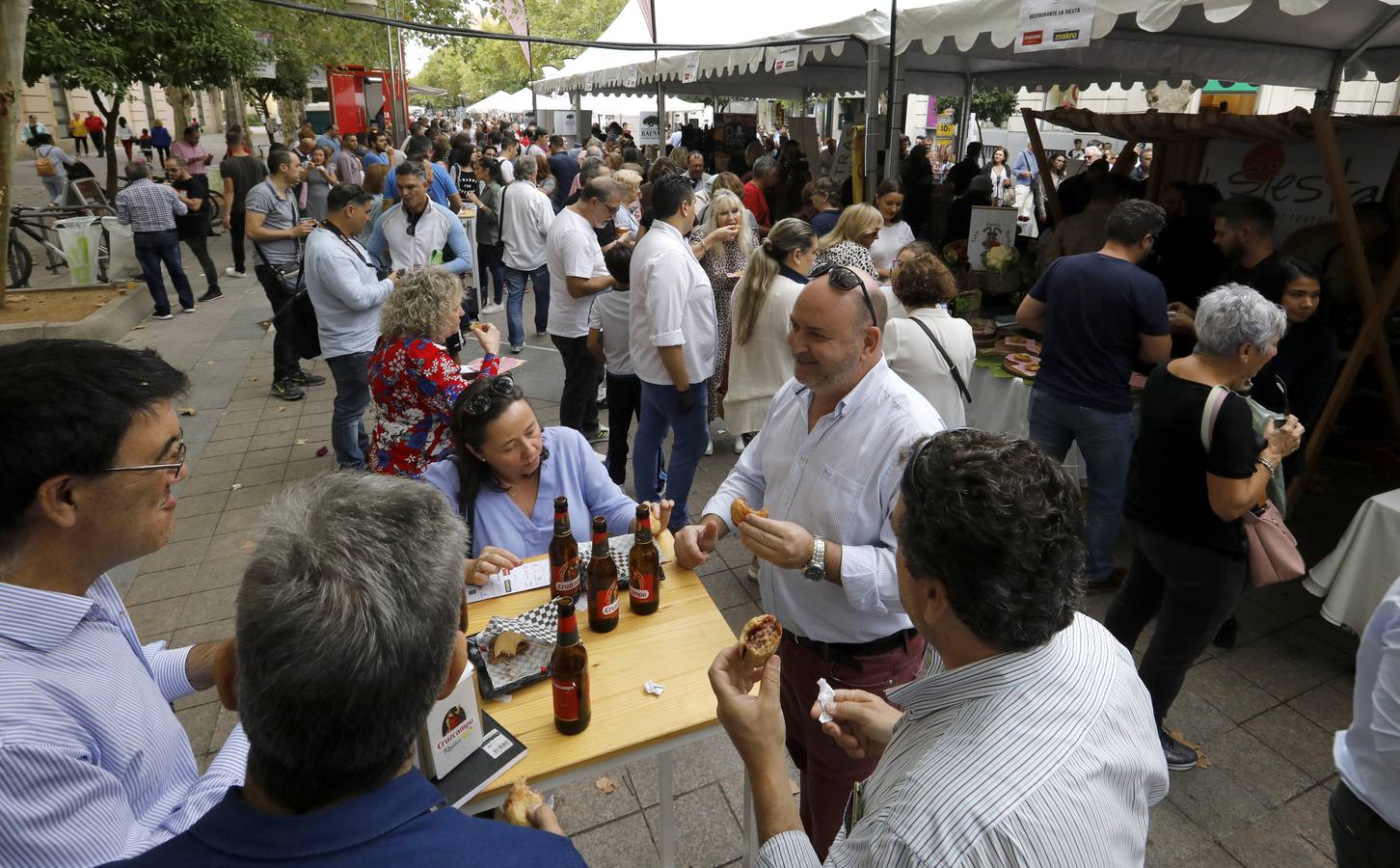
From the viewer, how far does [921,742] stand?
122 centimetres

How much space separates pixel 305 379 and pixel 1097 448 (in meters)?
6.94

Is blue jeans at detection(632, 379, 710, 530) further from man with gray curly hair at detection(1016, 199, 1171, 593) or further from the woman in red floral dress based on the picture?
man with gray curly hair at detection(1016, 199, 1171, 593)

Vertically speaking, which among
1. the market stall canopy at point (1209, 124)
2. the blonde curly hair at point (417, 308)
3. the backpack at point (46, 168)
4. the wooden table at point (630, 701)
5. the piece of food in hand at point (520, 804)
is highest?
the backpack at point (46, 168)

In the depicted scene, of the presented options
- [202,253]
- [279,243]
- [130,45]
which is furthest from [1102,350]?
[130,45]

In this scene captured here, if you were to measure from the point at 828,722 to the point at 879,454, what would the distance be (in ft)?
2.69

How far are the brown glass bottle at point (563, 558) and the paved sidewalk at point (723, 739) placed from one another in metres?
0.82

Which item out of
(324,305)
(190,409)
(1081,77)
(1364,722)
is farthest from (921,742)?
(1081,77)

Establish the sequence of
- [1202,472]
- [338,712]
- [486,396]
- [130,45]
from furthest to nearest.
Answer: [130,45]
[1202,472]
[486,396]
[338,712]

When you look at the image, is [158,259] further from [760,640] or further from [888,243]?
[760,640]

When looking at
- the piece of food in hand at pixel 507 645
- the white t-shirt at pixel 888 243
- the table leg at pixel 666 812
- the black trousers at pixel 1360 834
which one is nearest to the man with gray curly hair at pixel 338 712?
the piece of food in hand at pixel 507 645

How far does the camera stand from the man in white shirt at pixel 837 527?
210cm

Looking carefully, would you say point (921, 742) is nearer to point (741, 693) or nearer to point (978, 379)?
point (741, 693)

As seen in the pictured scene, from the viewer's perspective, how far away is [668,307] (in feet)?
13.2

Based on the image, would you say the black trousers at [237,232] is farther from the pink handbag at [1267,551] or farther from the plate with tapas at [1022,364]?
the pink handbag at [1267,551]
